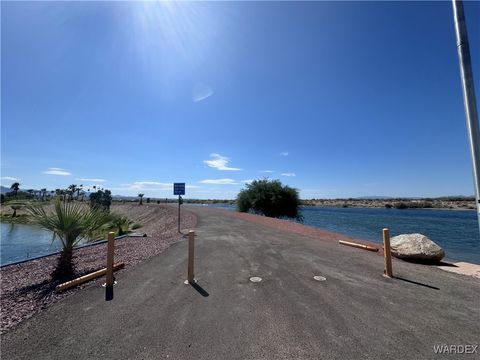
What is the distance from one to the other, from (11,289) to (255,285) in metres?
5.70

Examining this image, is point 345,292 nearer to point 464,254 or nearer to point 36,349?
point 36,349

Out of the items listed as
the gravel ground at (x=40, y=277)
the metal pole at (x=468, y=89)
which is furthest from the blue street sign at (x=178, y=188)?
the metal pole at (x=468, y=89)

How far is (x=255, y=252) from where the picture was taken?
9250 millimetres

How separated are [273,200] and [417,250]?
30208 millimetres

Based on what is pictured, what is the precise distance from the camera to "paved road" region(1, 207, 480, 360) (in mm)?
3457

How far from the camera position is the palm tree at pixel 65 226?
6.58 m

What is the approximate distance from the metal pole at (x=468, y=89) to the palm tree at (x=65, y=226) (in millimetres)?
8817

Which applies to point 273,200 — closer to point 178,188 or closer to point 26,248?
point 178,188

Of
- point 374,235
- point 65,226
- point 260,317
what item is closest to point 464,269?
point 260,317

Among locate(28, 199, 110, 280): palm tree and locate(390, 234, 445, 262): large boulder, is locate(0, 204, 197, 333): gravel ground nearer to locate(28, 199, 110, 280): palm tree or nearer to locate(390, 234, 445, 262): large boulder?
locate(28, 199, 110, 280): palm tree

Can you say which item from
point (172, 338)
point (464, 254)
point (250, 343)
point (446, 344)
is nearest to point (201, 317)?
point (172, 338)

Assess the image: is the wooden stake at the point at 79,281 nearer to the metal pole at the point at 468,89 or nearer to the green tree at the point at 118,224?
the green tree at the point at 118,224

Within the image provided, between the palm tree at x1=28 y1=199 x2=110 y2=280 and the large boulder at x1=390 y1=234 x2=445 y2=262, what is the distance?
1027 centimetres

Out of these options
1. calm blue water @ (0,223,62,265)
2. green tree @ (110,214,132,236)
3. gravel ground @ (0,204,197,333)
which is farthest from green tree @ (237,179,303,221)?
gravel ground @ (0,204,197,333)
